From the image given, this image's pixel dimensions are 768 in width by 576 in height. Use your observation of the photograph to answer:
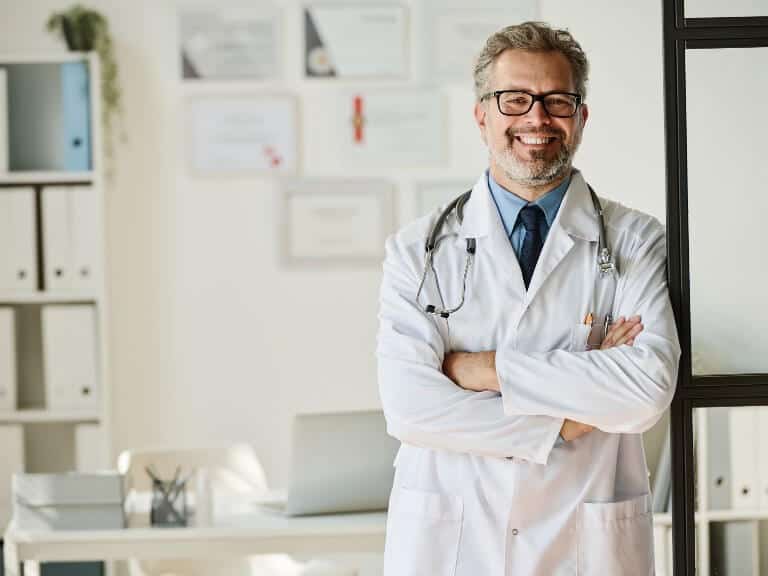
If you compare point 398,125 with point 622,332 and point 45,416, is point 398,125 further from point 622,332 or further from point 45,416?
point 622,332

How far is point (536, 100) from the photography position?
186cm

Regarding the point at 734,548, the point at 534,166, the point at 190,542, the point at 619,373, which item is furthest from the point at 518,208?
the point at 190,542

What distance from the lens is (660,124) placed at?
2.90 metres

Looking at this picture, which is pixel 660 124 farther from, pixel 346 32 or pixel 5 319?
pixel 5 319

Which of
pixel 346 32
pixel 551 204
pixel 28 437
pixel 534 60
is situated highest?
pixel 346 32

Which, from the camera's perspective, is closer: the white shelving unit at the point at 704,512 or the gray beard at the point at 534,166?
the white shelving unit at the point at 704,512

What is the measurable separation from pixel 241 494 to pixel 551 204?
5.28ft

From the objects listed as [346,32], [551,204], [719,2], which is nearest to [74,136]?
[346,32]

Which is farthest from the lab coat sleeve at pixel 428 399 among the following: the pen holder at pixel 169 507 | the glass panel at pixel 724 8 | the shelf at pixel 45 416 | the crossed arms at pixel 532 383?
the shelf at pixel 45 416

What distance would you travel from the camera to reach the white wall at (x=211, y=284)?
4.33 metres

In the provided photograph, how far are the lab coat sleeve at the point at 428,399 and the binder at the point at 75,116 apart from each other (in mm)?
2356

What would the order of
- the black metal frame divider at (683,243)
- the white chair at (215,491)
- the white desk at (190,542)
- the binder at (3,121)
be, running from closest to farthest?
the black metal frame divider at (683,243) → the white desk at (190,542) → the white chair at (215,491) → the binder at (3,121)

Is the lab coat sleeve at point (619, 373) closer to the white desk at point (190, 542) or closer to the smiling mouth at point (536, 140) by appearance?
the smiling mouth at point (536, 140)

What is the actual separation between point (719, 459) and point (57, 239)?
9.70ft
